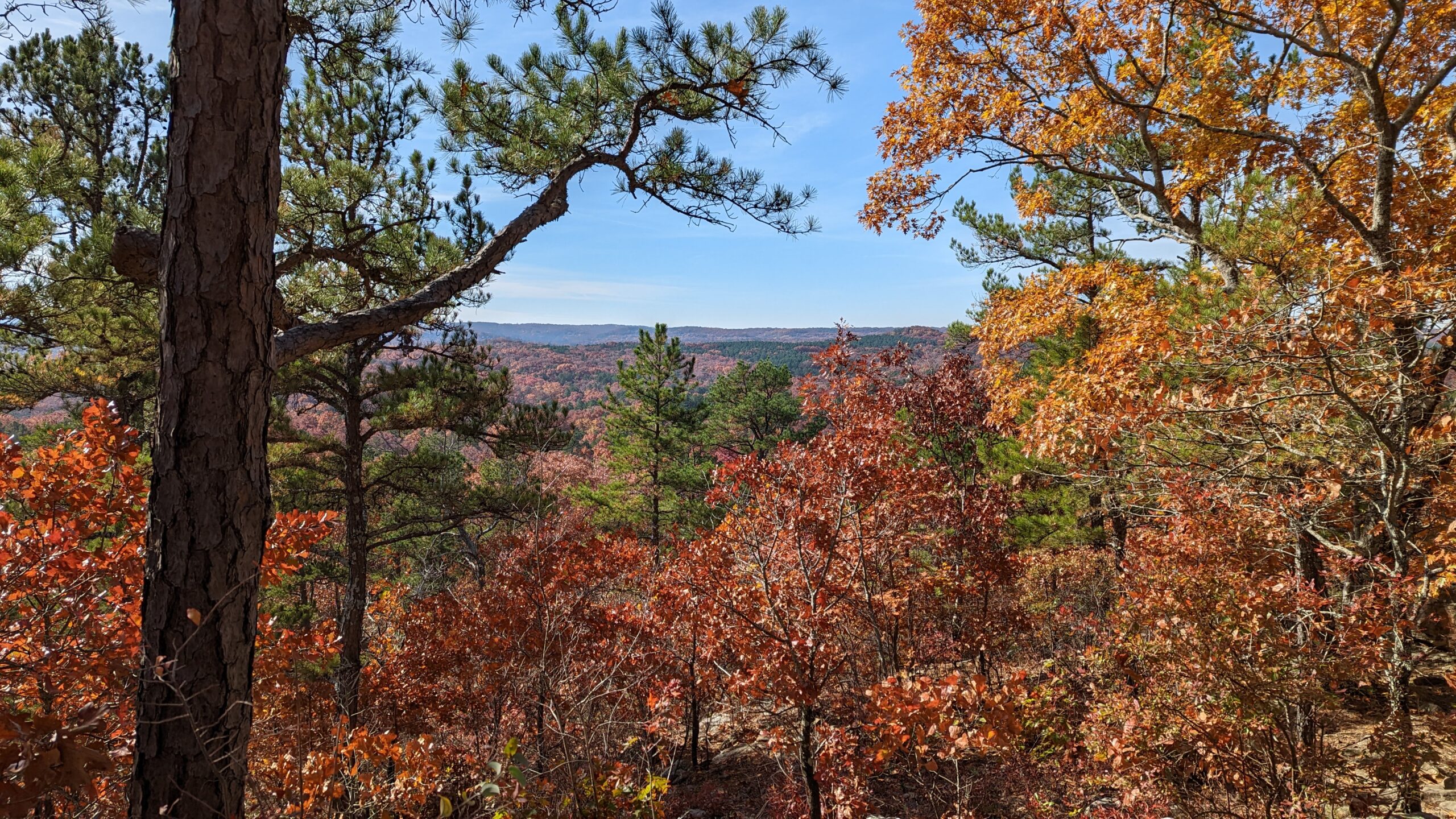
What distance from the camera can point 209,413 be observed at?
87.3 inches

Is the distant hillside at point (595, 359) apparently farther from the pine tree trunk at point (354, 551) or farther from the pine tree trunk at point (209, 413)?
the pine tree trunk at point (209, 413)

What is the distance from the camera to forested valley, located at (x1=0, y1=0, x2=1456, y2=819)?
7.50ft

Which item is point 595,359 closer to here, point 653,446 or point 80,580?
point 653,446

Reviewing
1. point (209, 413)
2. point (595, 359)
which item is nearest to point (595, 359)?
point (595, 359)

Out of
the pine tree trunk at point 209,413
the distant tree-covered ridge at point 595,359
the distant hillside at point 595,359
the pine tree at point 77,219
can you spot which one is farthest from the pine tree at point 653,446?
the distant tree-covered ridge at point 595,359

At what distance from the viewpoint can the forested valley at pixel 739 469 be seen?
90.0 inches

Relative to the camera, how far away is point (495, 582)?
8.17 metres

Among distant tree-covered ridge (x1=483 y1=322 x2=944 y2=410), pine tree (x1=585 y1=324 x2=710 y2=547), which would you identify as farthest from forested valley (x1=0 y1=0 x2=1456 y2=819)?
distant tree-covered ridge (x1=483 y1=322 x2=944 y2=410)

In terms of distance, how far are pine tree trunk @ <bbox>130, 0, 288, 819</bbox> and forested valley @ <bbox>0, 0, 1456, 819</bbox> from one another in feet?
0.05

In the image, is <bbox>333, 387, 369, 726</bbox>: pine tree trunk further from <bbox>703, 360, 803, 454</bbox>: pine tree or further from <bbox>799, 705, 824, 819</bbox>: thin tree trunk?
<bbox>703, 360, 803, 454</bbox>: pine tree

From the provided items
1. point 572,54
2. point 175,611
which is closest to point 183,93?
point 175,611

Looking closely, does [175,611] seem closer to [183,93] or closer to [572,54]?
[183,93]

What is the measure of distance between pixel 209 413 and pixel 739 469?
3.60 metres

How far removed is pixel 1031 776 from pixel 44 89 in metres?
15.8
